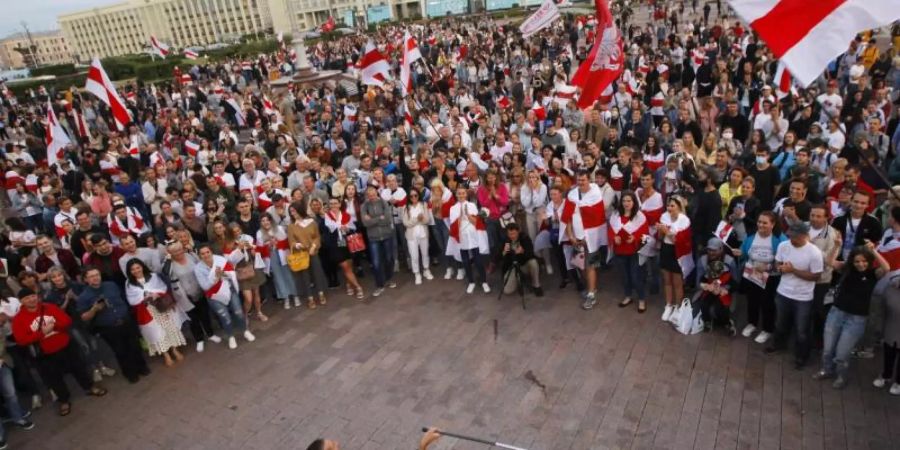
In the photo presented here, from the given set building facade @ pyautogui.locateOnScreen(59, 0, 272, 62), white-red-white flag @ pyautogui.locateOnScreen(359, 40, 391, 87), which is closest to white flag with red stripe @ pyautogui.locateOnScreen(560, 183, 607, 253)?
white-red-white flag @ pyautogui.locateOnScreen(359, 40, 391, 87)

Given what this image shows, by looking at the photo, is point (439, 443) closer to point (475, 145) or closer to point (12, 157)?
point (475, 145)

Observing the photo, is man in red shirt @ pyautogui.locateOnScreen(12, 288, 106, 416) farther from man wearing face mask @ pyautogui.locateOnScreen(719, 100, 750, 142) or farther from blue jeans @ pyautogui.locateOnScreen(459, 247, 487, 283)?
man wearing face mask @ pyautogui.locateOnScreen(719, 100, 750, 142)

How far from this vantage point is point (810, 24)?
13.2ft

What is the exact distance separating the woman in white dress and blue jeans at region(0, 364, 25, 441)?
4.68ft

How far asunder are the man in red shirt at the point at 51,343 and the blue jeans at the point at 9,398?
0.32m

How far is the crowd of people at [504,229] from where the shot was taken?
6.20 m

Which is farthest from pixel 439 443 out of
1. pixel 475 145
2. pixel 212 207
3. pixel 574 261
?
pixel 475 145

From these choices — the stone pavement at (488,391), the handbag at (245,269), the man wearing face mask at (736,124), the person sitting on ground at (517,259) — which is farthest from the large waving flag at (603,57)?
the handbag at (245,269)

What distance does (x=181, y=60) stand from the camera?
47.7 metres

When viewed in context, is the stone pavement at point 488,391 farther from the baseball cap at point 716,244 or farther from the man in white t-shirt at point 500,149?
the man in white t-shirt at point 500,149

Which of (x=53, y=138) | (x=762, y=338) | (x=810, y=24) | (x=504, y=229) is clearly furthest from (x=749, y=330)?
(x=53, y=138)

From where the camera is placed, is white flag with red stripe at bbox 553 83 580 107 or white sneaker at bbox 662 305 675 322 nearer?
white sneaker at bbox 662 305 675 322

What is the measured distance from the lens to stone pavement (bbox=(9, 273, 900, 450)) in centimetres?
556

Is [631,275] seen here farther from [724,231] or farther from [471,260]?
[471,260]
